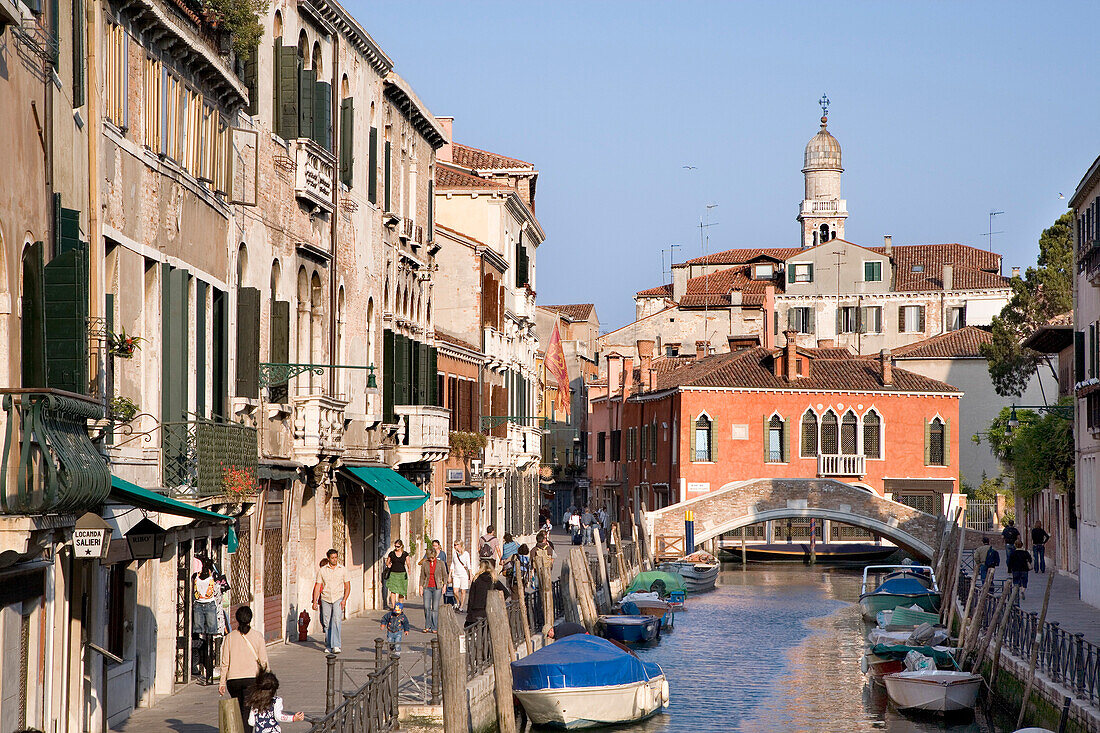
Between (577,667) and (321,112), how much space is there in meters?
7.32

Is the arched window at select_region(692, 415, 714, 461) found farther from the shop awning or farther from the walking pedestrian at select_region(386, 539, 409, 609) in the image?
the walking pedestrian at select_region(386, 539, 409, 609)

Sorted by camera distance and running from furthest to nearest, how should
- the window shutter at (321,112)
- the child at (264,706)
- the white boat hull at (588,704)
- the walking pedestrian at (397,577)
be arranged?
the walking pedestrian at (397,577), the window shutter at (321,112), the white boat hull at (588,704), the child at (264,706)

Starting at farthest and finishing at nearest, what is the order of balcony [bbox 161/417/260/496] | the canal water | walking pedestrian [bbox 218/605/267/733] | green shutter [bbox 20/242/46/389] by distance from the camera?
the canal water
balcony [bbox 161/417/260/496]
walking pedestrian [bbox 218/605/267/733]
green shutter [bbox 20/242/46/389]

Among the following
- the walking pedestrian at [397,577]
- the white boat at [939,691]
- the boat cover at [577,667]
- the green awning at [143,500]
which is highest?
the green awning at [143,500]

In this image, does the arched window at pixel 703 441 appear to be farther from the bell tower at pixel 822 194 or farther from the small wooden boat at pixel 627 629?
the bell tower at pixel 822 194

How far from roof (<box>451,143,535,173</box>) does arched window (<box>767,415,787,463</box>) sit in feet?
39.3

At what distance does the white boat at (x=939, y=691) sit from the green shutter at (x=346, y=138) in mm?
9374

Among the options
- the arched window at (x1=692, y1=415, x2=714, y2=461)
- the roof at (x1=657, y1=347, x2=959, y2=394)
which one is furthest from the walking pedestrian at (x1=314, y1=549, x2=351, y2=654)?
the arched window at (x1=692, y1=415, x2=714, y2=461)

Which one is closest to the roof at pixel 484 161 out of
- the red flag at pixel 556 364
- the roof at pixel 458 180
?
the roof at pixel 458 180

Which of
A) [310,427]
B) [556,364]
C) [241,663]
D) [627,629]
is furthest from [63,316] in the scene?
[556,364]

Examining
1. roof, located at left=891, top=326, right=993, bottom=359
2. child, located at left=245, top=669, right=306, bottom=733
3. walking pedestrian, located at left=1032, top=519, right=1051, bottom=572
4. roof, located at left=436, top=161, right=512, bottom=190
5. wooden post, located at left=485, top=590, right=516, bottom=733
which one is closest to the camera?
child, located at left=245, top=669, right=306, bottom=733

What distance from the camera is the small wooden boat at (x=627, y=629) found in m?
25.7

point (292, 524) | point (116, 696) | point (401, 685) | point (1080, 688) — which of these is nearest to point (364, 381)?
point (292, 524)

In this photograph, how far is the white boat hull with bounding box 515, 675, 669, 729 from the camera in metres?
16.3
